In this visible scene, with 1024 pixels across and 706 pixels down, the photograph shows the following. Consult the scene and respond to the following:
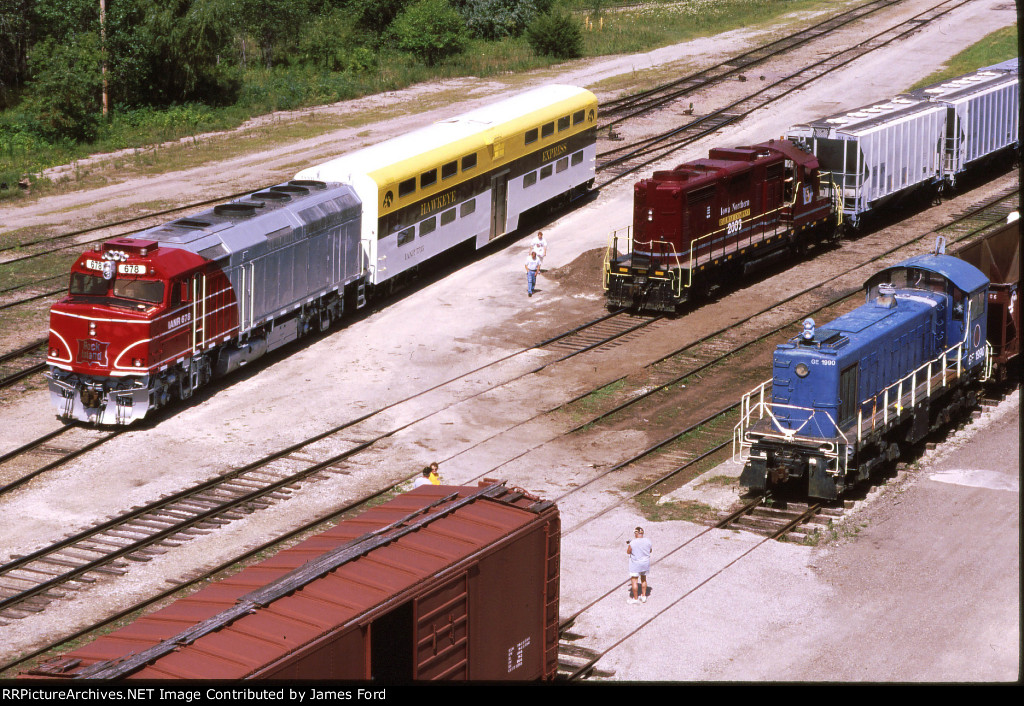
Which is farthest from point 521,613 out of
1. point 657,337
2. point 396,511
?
A: point 657,337

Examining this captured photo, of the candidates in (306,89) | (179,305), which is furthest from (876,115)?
(306,89)

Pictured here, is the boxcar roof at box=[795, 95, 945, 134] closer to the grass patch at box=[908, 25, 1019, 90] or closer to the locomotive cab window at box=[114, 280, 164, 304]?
the grass patch at box=[908, 25, 1019, 90]

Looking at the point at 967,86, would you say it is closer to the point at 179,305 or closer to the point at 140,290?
the point at 179,305

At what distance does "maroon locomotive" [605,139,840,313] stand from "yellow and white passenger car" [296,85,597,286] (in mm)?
4604

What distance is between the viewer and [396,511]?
15852 mm

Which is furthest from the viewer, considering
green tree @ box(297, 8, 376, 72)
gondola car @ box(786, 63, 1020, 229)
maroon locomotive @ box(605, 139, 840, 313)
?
green tree @ box(297, 8, 376, 72)

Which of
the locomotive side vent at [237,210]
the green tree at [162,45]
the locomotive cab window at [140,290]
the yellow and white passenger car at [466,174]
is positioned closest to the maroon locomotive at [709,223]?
the yellow and white passenger car at [466,174]

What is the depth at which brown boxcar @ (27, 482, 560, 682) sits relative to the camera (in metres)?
12.0

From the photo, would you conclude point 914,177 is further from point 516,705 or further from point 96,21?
point 516,705

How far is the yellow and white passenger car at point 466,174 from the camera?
3528 cm

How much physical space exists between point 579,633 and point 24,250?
27853mm

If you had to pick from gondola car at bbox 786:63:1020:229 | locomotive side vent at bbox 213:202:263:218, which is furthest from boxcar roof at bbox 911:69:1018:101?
locomotive side vent at bbox 213:202:263:218

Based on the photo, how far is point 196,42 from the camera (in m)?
55.5

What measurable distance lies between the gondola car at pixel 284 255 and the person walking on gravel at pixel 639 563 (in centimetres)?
1238
